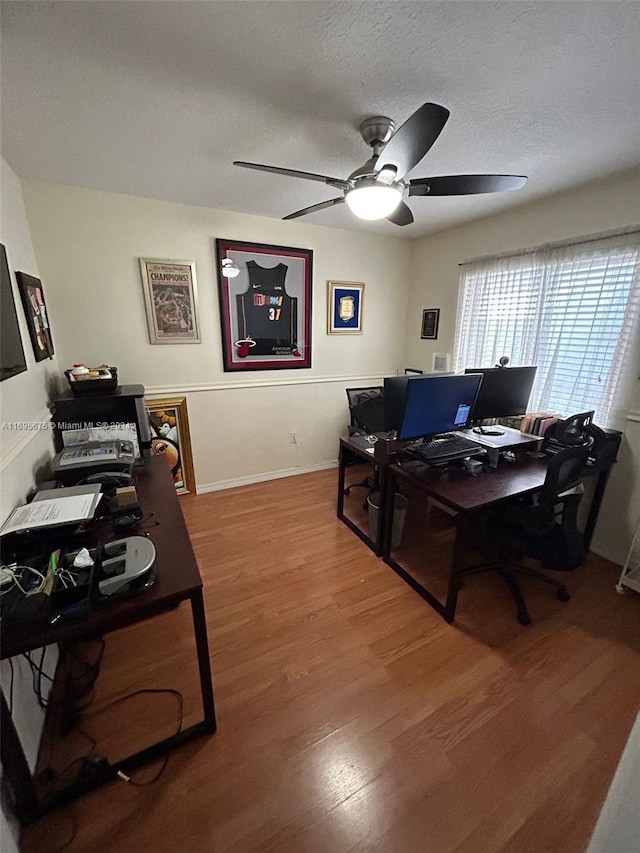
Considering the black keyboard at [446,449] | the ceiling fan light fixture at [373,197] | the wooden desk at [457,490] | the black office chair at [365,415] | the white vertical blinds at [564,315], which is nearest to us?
the ceiling fan light fixture at [373,197]

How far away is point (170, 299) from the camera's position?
2.71 meters

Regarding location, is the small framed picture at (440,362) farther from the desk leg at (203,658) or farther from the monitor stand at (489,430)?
the desk leg at (203,658)

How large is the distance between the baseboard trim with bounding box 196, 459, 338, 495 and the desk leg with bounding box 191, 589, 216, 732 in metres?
2.03

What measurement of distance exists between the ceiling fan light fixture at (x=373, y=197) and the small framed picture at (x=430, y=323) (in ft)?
6.85

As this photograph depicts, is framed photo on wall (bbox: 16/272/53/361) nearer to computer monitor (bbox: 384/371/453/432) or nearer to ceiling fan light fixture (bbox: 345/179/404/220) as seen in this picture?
ceiling fan light fixture (bbox: 345/179/404/220)

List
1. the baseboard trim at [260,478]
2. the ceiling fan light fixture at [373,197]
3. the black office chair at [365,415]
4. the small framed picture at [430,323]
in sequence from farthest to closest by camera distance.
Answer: the small framed picture at [430,323]
the baseboard trim at [260,478]
the black office chair at [365,415]
the ceiling fan light fixture at [373,197]

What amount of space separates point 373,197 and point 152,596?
179 cm

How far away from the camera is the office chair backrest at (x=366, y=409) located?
9.82ft

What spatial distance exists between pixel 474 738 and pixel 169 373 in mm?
2971

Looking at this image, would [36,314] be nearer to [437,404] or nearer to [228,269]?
[228,269]

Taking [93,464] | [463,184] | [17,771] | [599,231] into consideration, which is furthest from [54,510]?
[599,231]

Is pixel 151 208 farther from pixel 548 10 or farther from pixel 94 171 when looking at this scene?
pixel 548 10

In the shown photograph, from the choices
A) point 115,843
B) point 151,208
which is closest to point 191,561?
point 115,843

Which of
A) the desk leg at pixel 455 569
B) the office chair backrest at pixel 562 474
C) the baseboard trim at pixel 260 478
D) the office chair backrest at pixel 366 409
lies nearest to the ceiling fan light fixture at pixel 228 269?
the office chair backrest at pixel 366 409
